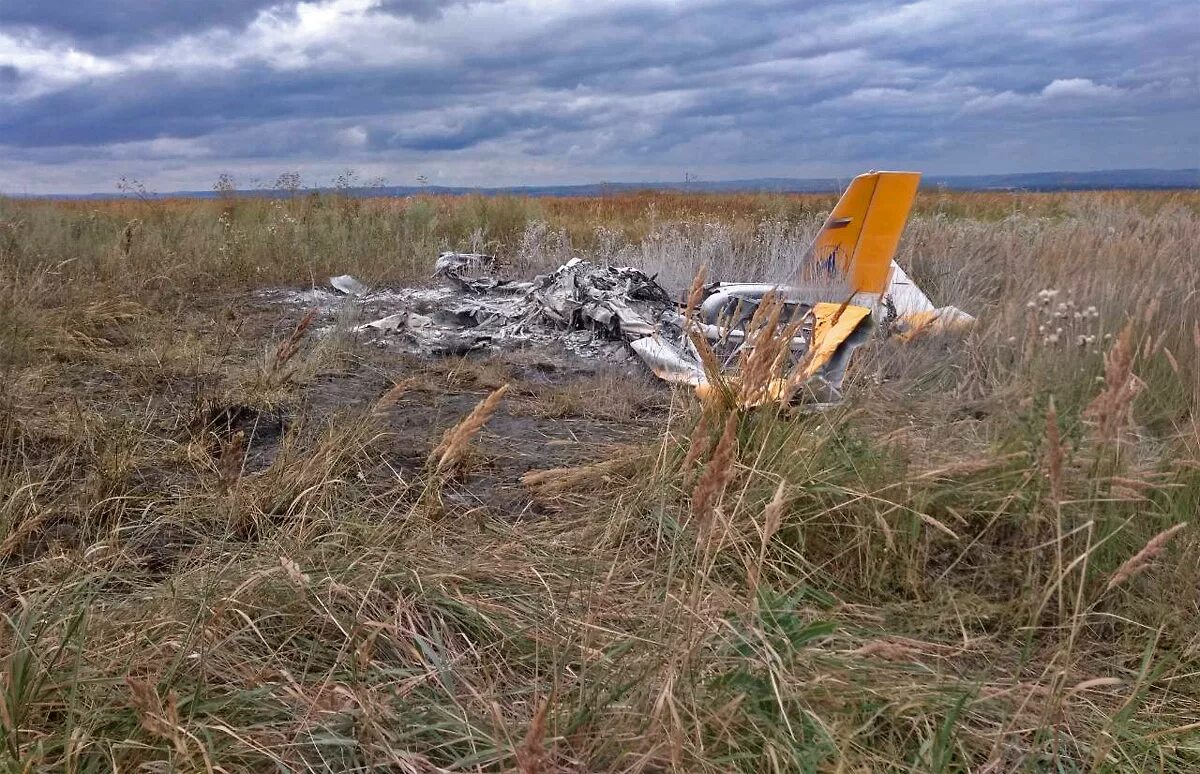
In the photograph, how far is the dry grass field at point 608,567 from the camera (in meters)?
1.58

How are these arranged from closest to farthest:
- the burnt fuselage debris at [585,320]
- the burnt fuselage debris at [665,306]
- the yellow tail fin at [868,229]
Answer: the burnt fuselage debris at [665,306]
the burnt fuselage debris at [585,320]
the yellow tail fin at [868,229]

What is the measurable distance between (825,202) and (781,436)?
17394mm

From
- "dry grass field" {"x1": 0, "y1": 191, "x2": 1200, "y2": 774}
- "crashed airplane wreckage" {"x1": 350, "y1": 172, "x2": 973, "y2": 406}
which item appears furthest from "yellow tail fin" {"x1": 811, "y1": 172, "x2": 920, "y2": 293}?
"dry grass field" {"x1": 0, "y1": 191, "x2": 1200, "y2": 774}

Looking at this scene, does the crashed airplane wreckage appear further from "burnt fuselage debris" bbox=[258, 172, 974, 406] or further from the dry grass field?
the dry grass field

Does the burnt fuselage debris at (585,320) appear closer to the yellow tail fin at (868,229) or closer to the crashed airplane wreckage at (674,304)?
the crashed airplane wreckage at (674,304)

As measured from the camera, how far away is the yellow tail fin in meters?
6.37

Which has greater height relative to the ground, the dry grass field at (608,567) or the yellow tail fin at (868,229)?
the yellow tail fin at (868,229)

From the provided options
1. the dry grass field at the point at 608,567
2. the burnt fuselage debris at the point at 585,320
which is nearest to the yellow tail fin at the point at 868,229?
the burnt fuselage debris at the point at 585,320

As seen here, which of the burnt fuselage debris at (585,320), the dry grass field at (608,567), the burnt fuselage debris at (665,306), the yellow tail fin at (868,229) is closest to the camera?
the dry grass field at (608,567)

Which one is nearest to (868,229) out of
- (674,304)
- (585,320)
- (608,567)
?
(674,304)

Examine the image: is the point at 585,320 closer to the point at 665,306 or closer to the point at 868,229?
the point at 665,306

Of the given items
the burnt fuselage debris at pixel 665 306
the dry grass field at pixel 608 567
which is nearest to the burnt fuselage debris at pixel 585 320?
the burnt fuselage debris at pixel 665 306

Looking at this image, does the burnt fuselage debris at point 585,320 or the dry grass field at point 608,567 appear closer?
the dry grass field at point 608,567

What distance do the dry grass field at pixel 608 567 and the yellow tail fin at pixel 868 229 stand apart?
4.70ft
